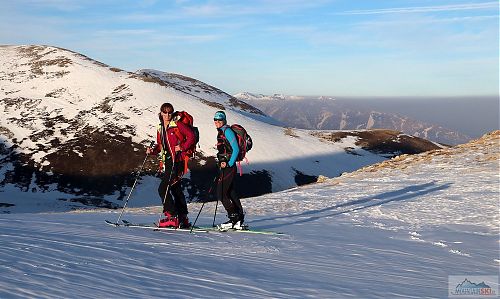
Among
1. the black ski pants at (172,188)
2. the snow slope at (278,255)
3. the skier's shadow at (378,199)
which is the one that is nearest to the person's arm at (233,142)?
the black ski pants at (172,188)

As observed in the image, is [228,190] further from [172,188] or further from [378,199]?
[378,199]

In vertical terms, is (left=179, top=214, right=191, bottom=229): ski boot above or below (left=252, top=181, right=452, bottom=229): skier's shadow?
below

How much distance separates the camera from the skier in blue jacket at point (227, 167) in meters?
11.6

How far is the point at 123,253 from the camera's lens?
306 inches

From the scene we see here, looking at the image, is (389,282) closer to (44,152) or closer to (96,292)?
(96,292)

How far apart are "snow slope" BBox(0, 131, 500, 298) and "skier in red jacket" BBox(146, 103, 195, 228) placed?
104cm

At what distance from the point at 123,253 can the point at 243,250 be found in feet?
8.46

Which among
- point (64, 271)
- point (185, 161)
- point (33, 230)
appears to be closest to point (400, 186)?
point (185, 161)

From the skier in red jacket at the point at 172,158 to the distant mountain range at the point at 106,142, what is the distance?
49.8 m

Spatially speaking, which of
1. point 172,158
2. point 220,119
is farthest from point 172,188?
point 220,119

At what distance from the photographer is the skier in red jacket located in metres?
11.5

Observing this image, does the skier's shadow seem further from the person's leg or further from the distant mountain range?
the distant mountain range

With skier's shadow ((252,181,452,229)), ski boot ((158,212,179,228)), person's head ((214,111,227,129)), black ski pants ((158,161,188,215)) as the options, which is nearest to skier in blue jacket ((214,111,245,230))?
person's head ((214,111,227,129))

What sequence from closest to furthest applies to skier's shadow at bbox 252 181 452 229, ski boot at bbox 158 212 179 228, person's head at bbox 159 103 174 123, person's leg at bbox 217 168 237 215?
person's head at bbox 159 103 174 123 → ski boot at bbox 158 212 179 228 → person's leg at bbox 217 168 237 215 → skier's shadow at bbox 252 181 452 229
